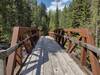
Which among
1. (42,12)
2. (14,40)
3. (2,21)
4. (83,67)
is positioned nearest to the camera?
(14,40)

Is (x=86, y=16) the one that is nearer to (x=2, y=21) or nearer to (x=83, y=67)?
(x=2, y=21)

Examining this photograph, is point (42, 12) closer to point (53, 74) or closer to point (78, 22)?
point (78, 22)

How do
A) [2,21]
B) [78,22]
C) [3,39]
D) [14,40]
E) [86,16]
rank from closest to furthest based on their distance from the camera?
1. [14,40]
2. [3,39]
3. [2,21]
4. [86,16]
5. [78,22]

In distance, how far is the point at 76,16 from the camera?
1473 inches

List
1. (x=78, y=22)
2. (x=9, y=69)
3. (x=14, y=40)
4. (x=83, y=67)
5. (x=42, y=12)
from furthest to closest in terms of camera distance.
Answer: (x=42, y=12) → (x=78, y=22) → (x=83, y=67) → (x=14, y=40) → (x=9, y=69)

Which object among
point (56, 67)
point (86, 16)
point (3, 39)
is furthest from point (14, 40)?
point (86, 16)

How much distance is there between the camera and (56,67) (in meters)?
5.67

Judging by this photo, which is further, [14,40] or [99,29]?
[99,29]

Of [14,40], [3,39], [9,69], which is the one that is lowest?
[3,39]

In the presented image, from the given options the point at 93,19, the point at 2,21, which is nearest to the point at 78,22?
the point at 93,19

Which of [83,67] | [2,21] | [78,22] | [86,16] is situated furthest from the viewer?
[78,22]

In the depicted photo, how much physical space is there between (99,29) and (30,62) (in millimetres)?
25390

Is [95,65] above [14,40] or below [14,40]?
below

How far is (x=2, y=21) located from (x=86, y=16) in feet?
45.8
